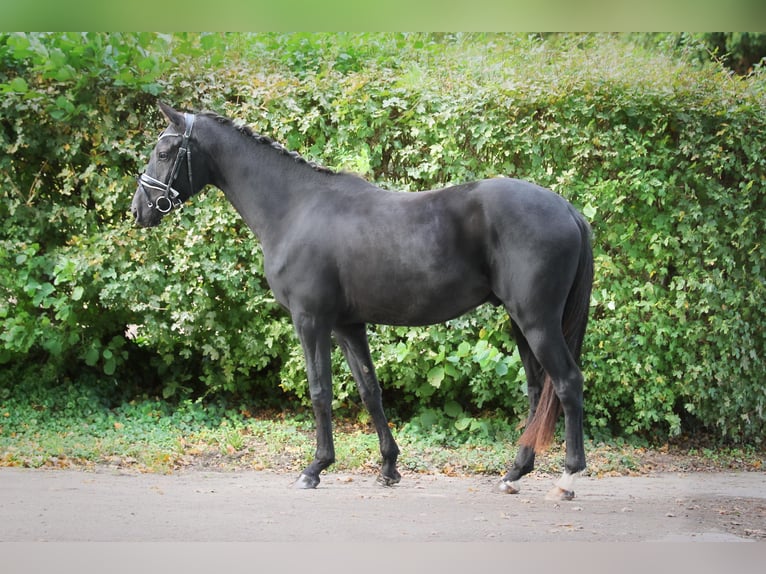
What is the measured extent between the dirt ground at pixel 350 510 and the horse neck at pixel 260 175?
1278mm

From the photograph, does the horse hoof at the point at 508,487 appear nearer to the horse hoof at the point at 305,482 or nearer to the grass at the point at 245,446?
the grass at the point at 245,446

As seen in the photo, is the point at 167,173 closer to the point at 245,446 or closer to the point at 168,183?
the point at 168,183

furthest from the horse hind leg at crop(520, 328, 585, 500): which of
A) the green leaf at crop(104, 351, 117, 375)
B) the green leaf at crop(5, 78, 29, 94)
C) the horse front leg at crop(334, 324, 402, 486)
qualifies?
the green leaf at crop(5, 78, 29, 94)

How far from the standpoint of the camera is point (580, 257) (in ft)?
12.1

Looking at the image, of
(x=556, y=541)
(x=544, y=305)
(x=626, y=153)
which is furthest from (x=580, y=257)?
(x=626, y=153)

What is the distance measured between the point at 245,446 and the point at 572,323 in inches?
98.0

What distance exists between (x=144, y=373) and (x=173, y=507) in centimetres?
274

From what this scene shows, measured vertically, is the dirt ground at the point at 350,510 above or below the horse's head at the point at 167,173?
below

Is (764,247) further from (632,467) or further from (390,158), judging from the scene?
(390,158)

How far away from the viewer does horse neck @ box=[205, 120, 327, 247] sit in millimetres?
4020

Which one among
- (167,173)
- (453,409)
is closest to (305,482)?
(167,173)

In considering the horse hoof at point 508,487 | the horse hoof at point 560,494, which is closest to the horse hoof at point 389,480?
the horse hoof at point 508,487

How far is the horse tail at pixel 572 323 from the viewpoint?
12.1 feet

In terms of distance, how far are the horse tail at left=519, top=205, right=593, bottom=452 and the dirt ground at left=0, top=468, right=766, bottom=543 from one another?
0.37 m
